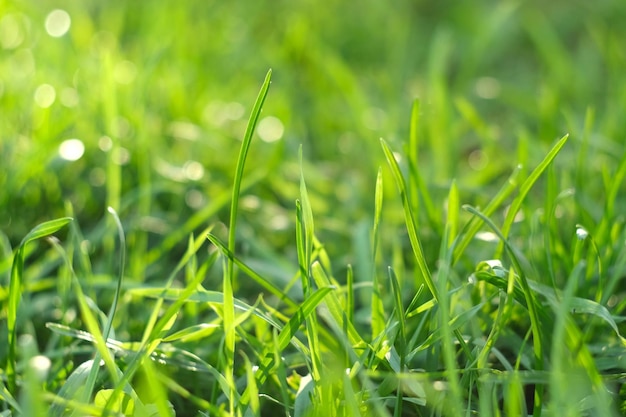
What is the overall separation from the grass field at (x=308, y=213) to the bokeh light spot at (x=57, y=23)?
0.03 ft

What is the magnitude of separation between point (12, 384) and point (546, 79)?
1459mm

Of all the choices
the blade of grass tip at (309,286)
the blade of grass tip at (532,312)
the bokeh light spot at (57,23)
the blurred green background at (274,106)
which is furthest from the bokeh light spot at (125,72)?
the blade of grass tip at (532,312)

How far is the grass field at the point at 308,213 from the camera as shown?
717mm

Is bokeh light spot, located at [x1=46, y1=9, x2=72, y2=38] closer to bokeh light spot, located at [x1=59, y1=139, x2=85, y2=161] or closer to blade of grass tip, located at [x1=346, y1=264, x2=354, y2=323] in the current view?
bokeh light spot, located at [x1=59, y1=139, x2=85, y2=161]

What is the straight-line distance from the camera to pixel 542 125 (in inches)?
55.9

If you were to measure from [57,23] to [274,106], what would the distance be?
1.95 ft

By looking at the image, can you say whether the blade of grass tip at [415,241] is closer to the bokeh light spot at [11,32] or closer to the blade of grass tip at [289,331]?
the blade of grass tip at [289,331]

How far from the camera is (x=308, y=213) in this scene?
29.0 inches

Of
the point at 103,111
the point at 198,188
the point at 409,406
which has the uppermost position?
the point at 103,111

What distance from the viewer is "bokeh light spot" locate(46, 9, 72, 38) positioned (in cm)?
162

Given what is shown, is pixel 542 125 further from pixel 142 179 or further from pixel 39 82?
pixel 39 82

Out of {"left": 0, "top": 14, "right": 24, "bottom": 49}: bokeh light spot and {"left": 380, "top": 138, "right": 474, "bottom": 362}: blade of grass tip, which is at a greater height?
{"left": 0, "top": 14, "right": 24, "bottom": 49}: bokeh light spot

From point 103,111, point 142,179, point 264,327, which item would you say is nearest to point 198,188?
point 142,179

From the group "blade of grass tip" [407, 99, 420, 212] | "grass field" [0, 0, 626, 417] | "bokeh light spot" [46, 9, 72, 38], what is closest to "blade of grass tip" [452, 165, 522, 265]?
"grass field" [0, 0, 626, 417]
